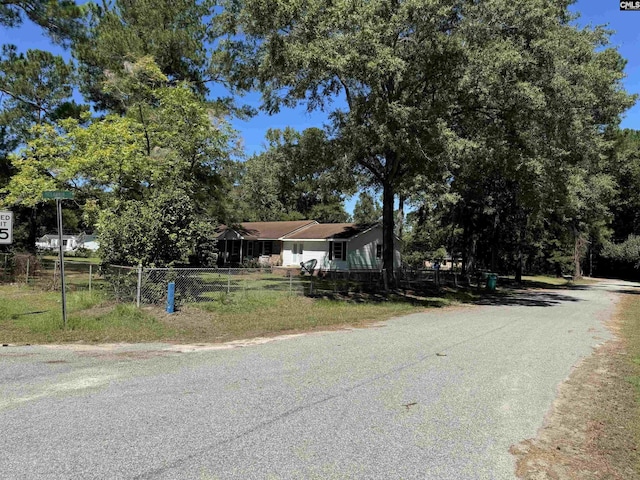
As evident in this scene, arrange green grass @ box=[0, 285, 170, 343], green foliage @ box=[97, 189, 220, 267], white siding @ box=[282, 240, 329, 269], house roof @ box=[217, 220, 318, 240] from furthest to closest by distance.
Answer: house roof @ box=[217, 220, 318, 240] → white siding @ box=[282, 240, 329, 269] → green foliage @ box=[97, 189, 220, 267] → green grass @ box=[0, 285, 170, 343]

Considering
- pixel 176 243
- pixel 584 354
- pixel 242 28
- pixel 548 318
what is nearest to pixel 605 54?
pixel 548 318

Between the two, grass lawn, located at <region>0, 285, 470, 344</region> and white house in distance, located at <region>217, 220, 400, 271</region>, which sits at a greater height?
white house in distance, located at <region>217, 220, 400, 271</region>

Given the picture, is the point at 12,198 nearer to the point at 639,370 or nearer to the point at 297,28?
the point at 297,28

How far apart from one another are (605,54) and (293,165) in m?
20.6

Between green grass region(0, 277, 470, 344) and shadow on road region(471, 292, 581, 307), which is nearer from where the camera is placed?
green grass region(0, 277, 470, 344)

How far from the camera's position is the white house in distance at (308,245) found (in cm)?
3606

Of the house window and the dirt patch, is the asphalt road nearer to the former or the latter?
the dirt patch

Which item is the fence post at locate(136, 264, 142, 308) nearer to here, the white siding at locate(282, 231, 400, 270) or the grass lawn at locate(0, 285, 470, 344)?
the grass lawn at locate(0, 285, 470, 344)

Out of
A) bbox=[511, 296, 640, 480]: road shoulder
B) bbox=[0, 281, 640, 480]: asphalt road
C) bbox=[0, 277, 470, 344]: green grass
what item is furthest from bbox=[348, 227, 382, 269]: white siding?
bbox=[511, 296, 640, 480]: road shoulder

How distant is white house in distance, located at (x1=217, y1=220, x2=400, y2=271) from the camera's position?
36.1 meters

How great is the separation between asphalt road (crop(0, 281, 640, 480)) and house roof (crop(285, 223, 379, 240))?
2622cm

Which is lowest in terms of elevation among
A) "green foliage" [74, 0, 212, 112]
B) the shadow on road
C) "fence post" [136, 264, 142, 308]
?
the shadow on road

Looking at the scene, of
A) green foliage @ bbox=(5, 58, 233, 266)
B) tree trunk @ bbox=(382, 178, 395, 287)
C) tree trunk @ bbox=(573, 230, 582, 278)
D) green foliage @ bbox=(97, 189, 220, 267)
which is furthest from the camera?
tree trunk @ bbox=(573, 230, 582, 278)

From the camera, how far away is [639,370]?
8211 mm
